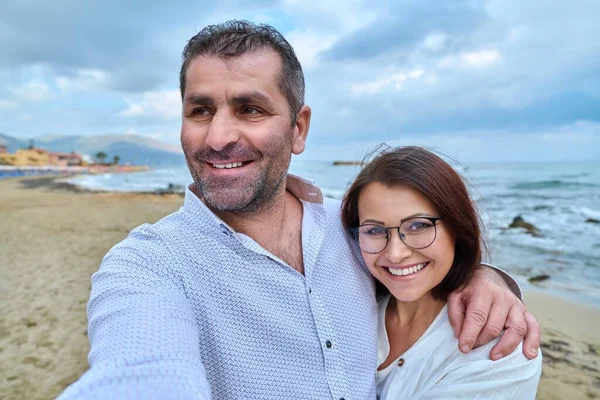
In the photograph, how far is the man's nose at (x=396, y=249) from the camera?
188 centimetres

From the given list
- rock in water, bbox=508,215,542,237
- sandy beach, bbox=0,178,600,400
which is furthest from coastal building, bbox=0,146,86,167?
rock in water, bbox=508,215,542,237

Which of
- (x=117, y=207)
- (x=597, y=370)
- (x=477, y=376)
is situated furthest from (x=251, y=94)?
(x=117, y=207)

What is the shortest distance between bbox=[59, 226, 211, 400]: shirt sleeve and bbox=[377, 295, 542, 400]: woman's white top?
101 centimetres

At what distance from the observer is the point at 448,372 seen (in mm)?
1708

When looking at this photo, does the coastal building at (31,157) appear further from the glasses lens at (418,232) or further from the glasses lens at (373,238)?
the glasses lens at (418,232)

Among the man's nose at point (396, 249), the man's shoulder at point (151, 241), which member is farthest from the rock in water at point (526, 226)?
the man's shoulder at point (151, 241)

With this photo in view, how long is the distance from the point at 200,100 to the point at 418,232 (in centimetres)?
114

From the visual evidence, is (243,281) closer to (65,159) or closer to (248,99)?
(248,99)

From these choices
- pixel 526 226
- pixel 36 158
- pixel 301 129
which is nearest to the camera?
pixel 301 129

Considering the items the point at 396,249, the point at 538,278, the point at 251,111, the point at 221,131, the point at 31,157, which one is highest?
the point at 251,111

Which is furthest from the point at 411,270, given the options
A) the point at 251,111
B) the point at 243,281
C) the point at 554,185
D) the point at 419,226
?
the point at 554,185

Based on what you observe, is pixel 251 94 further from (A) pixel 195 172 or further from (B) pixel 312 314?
(B) pixel 312 314

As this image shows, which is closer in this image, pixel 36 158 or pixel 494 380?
pixel 494 380

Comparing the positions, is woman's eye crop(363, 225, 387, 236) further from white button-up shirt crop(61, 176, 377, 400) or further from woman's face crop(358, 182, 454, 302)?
white button-up shirt crop(61, 176, 377, 400)
